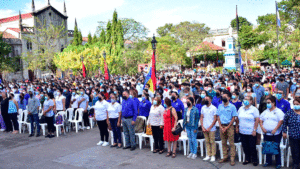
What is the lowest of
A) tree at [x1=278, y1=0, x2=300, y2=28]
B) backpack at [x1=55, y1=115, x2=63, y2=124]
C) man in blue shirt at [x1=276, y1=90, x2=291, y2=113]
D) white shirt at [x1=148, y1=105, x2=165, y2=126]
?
backpack at [x1=55, y1=115, x2=63, y2=124]

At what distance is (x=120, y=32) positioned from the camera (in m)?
36.6

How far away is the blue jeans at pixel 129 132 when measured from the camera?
8.38 meters

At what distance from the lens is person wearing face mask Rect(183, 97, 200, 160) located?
285 inches

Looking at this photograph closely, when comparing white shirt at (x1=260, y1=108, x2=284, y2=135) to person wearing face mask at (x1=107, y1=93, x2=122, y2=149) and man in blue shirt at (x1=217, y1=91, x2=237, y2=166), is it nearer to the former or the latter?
man in blue shirt at (x1=217, y1=91, x2=237, y2=166)

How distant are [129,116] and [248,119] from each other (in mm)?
3504

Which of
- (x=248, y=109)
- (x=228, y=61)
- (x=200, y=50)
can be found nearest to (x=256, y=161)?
(x=248, y=109)

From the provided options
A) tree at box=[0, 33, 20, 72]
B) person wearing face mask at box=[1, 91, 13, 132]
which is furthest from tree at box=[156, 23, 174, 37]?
person wearing face mask at box=[1, 91, 13, 132]

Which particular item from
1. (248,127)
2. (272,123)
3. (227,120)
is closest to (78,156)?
(227,120)

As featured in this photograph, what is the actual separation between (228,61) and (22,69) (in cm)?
3250

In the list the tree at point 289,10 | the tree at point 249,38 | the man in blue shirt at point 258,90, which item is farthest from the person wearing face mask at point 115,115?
the tree at point 289,10

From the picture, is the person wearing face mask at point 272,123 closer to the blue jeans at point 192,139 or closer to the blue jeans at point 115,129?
the blue jeans at point 192,139

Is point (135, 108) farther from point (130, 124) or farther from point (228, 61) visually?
point (228, 61)

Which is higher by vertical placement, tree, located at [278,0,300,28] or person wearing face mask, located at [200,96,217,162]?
tree, located at [278,0,300,28]

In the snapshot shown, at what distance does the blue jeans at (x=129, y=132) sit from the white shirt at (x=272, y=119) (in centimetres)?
385
